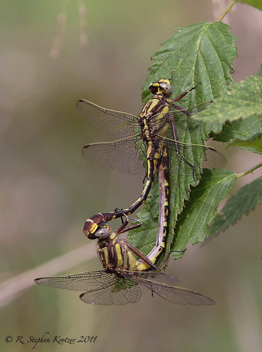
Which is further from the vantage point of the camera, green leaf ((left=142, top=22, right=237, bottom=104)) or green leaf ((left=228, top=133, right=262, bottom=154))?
green leaf ((left=142, top=22, right=237, bottom=104))

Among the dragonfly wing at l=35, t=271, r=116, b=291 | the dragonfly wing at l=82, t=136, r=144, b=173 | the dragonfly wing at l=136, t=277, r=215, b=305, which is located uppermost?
the dragonfly wing at l=82, t=136, r=144, b=173

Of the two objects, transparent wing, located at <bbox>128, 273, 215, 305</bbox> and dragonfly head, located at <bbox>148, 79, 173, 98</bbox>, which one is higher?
dragonfly head, located at <bbox>148, 79, 173, 98</bbox>

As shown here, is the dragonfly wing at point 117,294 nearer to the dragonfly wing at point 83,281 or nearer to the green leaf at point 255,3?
the dragonfly wing at point 83,281

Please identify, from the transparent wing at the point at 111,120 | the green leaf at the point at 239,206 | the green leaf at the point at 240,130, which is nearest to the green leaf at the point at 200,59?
the green leaf at the point at 240,130

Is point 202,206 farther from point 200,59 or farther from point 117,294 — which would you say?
point 117,294

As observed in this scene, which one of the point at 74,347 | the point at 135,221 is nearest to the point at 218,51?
the point at 135,221

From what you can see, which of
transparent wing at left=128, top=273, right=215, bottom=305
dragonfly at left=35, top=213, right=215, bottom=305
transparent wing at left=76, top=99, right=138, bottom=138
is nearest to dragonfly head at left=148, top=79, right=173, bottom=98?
transparent wing at left=76, top=99, right=138, bottom=138

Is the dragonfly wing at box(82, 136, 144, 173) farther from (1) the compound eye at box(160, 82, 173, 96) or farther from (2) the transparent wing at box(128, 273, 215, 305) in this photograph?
(2) the transparent wing at box(128, 273, 215, 305)

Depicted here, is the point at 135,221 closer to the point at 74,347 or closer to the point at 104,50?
the point at 74,347
